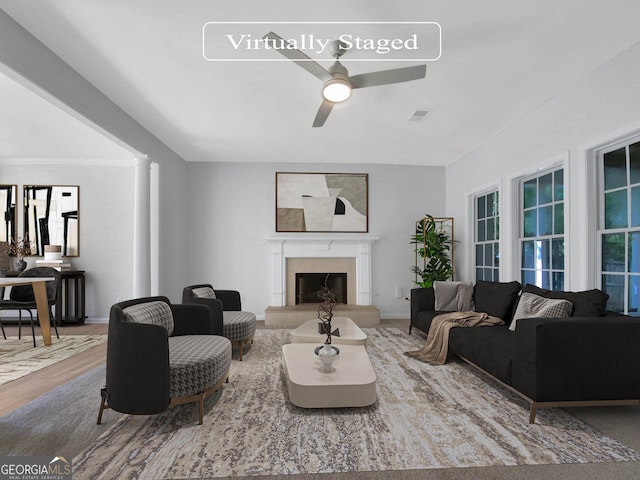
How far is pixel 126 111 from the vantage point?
4422 mm

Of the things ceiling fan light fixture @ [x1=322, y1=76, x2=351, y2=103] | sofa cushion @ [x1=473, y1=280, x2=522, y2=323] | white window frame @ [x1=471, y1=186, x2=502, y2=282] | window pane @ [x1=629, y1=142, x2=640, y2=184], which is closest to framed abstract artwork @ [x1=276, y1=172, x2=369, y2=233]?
white window frame @ [x1=471, y1=186, x2=502, y2=282]

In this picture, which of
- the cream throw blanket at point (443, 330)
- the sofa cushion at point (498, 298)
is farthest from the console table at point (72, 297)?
the sofa cushion at point (498, 298)

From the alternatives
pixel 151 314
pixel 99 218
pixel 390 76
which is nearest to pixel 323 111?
pixel 390 76

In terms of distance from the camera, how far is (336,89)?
10.3ft

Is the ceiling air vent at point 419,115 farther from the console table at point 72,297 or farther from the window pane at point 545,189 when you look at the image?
the console table at point 72,297

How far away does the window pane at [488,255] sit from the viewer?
5598mm

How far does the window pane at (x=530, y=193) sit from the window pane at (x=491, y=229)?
2.43ft

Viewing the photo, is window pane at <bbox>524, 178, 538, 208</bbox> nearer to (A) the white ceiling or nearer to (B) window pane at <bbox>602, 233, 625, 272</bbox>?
(A) the white ceiling

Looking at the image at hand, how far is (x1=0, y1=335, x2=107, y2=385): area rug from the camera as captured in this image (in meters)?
3.70

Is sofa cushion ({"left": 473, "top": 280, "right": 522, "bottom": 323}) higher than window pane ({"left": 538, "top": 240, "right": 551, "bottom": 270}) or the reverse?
the reverse

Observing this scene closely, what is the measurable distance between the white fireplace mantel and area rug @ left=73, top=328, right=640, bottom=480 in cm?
346

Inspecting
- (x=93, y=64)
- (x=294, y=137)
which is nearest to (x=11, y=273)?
(x=93, y=64)

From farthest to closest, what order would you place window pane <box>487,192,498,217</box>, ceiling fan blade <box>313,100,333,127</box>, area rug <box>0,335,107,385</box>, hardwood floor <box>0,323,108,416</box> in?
window pane <box>487,192,498,217</box>, area rug <box>0,335,107,385</box>, ceiling fan blade <box>313,100,333,127</box>, hardwood floor <box>0,323,108,416</box>

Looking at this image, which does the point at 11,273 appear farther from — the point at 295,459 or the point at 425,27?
the point at 425,27
